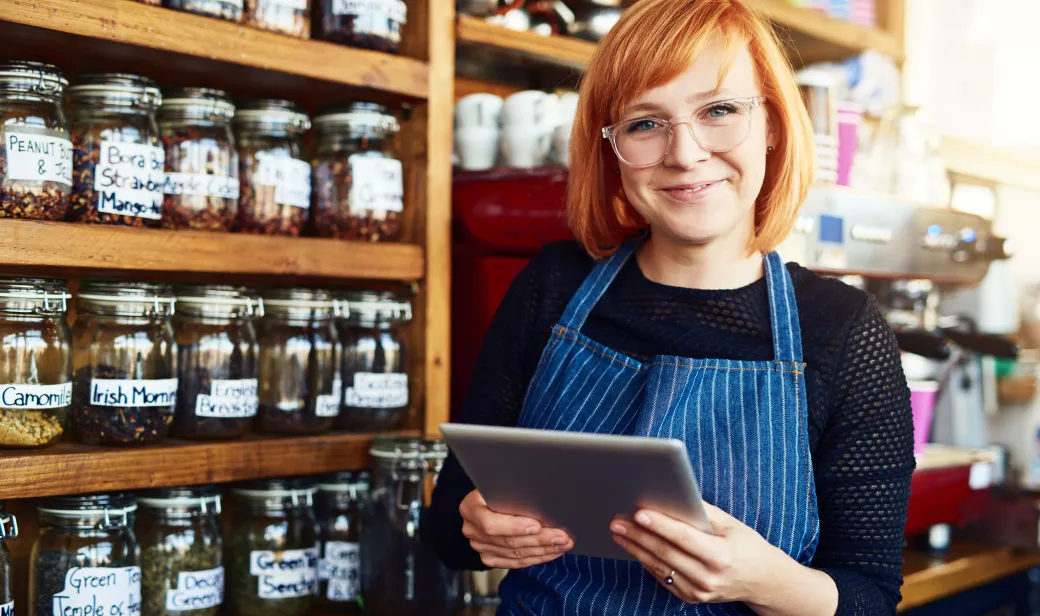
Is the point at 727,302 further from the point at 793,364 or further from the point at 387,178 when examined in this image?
the point at 387,178

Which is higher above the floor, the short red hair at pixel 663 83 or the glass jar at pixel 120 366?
the short red hair at pixel 663 83

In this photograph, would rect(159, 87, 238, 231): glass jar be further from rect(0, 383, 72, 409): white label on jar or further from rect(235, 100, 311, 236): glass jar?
rect(0, 383, 72, 409): white label on jar

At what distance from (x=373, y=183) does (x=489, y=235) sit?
219 mm

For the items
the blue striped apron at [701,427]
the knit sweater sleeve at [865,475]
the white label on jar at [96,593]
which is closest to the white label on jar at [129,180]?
the white label on jar at [96,593]

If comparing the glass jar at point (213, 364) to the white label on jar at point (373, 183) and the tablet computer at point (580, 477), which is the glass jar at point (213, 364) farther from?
the tablet computer at point (580, 477)

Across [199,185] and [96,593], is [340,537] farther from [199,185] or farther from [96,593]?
[199,185]

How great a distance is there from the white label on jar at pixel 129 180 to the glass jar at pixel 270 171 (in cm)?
14

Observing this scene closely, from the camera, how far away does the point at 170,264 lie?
131 cm

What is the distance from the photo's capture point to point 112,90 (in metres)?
1.28

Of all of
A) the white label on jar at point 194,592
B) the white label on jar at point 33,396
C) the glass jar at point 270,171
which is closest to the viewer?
the white label on jar at point 33,396

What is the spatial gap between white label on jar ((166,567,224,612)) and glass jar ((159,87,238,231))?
0.46 meters

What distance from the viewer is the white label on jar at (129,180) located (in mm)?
1272

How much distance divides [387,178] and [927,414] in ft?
3.79

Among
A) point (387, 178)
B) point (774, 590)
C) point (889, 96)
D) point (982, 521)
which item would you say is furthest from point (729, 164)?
point (889, 96)
